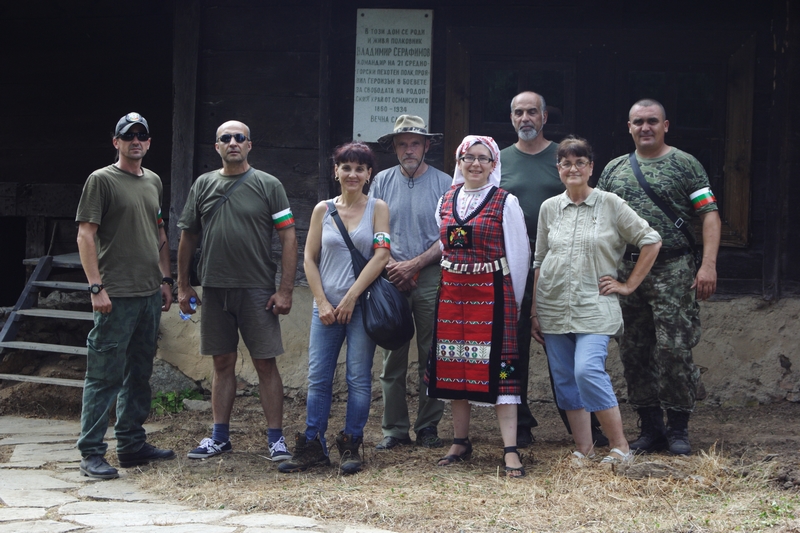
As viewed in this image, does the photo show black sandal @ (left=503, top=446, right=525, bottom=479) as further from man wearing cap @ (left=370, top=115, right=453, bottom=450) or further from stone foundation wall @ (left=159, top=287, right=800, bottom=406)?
stone foundation wall @ (left=159, top=287, right=800, bottom=406)

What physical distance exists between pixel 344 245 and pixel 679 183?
1759mm

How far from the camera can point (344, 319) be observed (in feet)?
14.0

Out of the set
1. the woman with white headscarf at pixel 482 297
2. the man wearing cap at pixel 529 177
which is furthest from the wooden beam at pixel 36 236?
the woman with white headscarf at pixel 482 297

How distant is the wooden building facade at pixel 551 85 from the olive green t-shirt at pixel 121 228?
180 centimetres

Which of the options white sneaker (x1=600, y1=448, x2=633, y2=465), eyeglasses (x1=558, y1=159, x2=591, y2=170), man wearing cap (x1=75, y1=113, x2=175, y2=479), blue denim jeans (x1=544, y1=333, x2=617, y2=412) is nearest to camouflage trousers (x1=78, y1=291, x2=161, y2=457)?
man wearing cap (x1=75, y1=113, x2=175, y2=479)

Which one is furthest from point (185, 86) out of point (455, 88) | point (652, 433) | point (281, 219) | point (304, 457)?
point (652, 433)

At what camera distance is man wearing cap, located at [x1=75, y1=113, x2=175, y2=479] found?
168 inches

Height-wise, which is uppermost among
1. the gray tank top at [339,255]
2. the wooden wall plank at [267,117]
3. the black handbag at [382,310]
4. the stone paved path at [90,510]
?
the wooden wall plank at [267,117]

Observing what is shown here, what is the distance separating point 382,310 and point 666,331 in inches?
58.3

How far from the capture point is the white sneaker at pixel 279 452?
4582 mm

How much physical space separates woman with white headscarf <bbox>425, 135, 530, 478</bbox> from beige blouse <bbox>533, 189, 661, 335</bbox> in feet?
→ 0.47

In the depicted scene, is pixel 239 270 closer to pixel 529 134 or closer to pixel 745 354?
pixel 529 134

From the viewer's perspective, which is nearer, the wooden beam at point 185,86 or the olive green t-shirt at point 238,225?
the olive green t-shirt at point 238,225

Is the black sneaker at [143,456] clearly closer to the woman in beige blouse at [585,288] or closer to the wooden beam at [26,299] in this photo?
the woman in beige blouse at [585,288]
